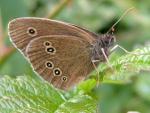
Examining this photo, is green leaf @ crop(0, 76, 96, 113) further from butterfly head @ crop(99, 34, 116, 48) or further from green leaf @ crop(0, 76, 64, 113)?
butterfly head @ crop(99, 34, 116, 48)

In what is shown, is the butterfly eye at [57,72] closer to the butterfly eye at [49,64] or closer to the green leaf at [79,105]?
the butterfly eye at [49,64]

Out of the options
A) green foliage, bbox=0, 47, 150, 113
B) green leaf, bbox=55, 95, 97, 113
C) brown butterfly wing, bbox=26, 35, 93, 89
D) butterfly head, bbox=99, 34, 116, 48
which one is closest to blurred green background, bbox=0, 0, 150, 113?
brown butterfly wing, bbox=26, 35, 93, 89

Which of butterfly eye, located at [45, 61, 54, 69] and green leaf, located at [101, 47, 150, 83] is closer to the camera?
green leaf, located at [101, 47, 150, 83]

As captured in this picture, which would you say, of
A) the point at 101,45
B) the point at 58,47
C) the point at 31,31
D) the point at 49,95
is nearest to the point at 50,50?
the point at 58,47

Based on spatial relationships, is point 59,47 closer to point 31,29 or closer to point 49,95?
point 31,29

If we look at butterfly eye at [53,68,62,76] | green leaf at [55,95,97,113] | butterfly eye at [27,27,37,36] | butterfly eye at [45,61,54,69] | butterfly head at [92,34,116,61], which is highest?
butterfly head at [92,34,116,61]

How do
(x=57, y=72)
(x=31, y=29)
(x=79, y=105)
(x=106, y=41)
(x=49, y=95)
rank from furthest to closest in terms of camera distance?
(x=106, y=41), (x=57, y=72), (x=31, y=29), (x=49, y=95), (x=79, y=105)
